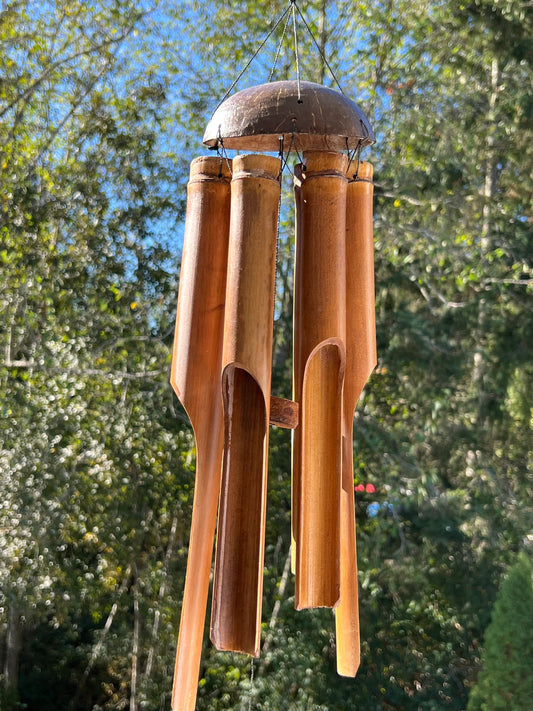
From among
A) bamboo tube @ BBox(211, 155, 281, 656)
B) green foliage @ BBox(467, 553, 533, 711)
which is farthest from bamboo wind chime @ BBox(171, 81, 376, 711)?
green foliage @ BBox(467, 553, 533, 711)

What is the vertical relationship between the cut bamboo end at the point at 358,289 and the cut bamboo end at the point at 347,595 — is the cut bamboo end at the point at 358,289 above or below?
above

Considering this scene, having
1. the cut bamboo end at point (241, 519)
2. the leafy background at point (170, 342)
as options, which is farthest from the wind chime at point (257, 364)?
the leafy background at point (170, 342)

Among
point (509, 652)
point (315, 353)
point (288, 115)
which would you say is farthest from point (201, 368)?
point (509, 652)

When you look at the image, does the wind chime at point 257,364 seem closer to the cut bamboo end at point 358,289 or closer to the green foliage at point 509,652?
the cut bamboo end at point 358,289

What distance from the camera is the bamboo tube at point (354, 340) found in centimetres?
175

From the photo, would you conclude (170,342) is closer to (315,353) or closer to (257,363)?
(315,353)

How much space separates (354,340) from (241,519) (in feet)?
1.62

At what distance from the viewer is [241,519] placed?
1.59m

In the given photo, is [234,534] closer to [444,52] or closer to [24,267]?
[24,267]

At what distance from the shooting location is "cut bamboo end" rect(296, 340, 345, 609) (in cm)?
157

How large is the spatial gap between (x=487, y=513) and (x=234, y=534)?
11.9 feet

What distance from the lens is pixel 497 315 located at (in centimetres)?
520

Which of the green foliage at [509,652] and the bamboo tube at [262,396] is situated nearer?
the bamboo tube at [262,396]

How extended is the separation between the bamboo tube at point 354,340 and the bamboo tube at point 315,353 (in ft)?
0.31
